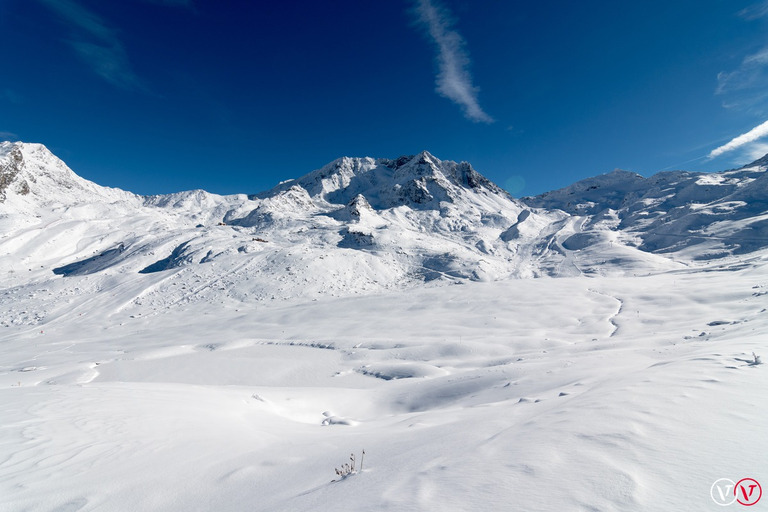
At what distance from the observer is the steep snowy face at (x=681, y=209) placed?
43.4 meters

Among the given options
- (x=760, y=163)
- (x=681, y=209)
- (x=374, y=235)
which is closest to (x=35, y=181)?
(x=374, y=235)

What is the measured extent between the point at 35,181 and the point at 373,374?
105596mm

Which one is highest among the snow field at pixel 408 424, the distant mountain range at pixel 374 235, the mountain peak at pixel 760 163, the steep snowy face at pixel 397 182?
the mountain peak at pixel 760 163

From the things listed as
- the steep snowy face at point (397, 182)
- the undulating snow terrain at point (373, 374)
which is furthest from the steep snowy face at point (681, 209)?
the steep snowy face at point (397, 182)

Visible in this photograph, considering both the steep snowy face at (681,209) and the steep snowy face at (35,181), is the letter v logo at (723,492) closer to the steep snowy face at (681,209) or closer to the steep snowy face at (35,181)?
the steep snowy face at (681,209)

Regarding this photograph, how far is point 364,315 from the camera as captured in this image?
848 inches

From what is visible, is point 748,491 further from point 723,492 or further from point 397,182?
point 397,182

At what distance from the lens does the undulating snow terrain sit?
102 inches

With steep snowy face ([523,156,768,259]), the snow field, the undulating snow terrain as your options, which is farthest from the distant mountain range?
the snow field

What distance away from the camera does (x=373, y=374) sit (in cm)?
1192

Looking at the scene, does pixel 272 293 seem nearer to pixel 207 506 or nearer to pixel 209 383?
pixel 209 383

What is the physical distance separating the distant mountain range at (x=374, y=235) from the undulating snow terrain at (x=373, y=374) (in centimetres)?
55

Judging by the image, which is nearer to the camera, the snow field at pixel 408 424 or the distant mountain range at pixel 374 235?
the snow field at pixel 408 424

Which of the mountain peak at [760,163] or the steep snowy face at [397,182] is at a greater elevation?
the mountain peak at [760,163]
